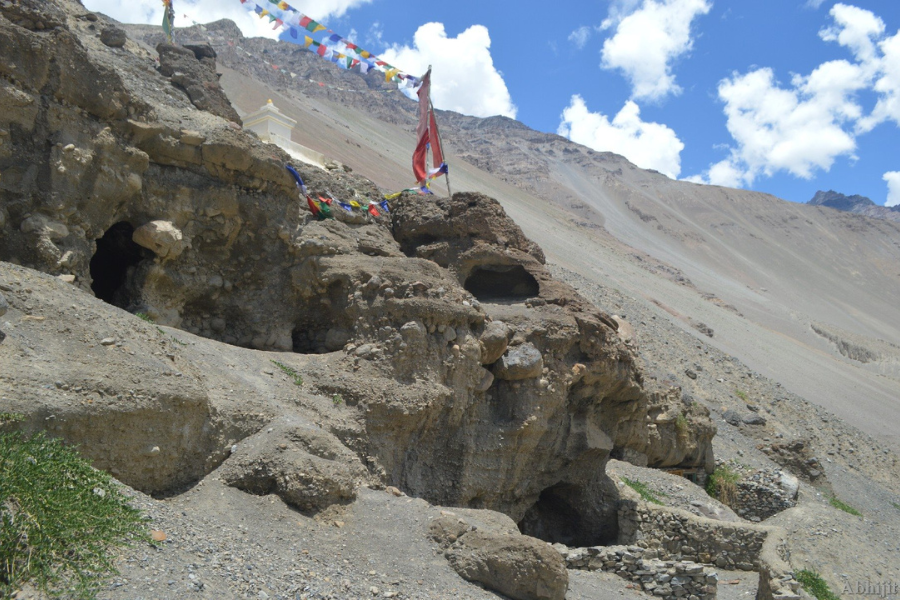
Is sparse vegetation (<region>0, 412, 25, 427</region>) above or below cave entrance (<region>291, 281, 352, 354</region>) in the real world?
below

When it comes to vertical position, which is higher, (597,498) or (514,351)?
(514,351)

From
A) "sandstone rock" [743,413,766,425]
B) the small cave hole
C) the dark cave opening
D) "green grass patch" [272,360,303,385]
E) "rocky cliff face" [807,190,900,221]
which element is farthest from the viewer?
"rocky cliff face" [807,190,900,221]

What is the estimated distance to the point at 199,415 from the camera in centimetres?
737

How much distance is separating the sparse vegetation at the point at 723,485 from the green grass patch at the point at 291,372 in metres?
10.5

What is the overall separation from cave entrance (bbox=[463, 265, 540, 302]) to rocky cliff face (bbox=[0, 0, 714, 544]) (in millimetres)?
40

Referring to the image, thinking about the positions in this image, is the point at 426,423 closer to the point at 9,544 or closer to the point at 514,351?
the point at 514,351

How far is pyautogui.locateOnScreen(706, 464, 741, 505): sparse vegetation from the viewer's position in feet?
52.7

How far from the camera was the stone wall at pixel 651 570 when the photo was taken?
32.8 feet

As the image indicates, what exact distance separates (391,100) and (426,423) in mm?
105448

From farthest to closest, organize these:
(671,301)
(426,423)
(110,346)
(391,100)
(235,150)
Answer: (391,100), (671,301), (235,150), (426,423), (110,346)

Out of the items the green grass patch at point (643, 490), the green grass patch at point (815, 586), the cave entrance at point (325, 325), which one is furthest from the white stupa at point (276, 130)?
the green grass patch at point (815, 586)

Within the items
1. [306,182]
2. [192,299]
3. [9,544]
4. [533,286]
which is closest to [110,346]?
[9,544]

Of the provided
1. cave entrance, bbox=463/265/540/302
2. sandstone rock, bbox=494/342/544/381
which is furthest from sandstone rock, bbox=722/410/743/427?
sandstone rock, bbox=494/342/544/381

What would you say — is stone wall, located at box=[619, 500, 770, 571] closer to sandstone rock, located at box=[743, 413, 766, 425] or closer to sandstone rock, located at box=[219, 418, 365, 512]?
sandstone rock, located at box=[219, 418, 365, 512]
